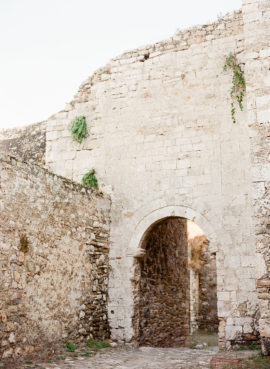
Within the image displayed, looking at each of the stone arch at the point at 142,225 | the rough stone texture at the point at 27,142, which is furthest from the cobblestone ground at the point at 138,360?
the rough stone texture at the point at 27,142

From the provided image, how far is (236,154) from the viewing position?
24.9 ft

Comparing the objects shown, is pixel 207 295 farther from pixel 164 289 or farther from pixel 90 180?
pixel 90 180

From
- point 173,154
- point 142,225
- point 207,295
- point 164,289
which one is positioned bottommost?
point 207,295

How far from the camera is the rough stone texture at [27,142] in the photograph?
946 centimetres

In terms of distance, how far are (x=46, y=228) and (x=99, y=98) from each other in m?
3.78

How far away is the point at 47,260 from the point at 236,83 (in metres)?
4.63

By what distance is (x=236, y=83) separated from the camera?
786 cm

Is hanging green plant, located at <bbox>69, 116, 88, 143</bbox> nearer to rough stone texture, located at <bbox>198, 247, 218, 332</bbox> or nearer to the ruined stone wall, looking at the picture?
the ruined stone wall

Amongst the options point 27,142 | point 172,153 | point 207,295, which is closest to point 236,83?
Result: point 172,153

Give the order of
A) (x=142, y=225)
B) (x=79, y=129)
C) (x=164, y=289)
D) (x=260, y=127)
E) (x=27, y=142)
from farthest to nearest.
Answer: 1. (x=27, y=142)
2. (x=164, y=289)
3. (x=79, y=129)
4. (x=142, y=225)
5. (x=260, y=127)

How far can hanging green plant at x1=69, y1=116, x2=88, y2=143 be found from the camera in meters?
8.99

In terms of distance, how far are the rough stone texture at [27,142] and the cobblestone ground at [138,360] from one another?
4445mm

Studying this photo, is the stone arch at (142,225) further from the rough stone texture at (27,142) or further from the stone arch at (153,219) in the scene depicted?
the rough stone texture at (27,142)

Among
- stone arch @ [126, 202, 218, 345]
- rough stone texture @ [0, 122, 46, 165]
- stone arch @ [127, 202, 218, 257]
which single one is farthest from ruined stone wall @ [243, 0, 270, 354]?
rough stone texture @ [0, 122, 46, 165]
